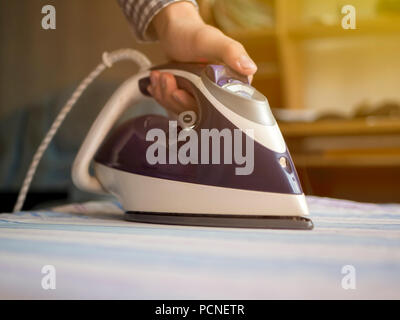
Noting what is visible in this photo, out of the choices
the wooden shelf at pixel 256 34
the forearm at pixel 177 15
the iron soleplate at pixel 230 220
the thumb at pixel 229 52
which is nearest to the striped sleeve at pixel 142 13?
the forearm at pixel 177 15

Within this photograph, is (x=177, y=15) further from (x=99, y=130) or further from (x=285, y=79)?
(x=285, y=79)

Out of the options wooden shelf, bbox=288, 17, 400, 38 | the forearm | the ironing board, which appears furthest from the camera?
wooden shelf, bbox=288, 17, 400, 38

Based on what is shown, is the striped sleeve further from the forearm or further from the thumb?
the thumb

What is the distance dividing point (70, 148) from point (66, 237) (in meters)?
1.40

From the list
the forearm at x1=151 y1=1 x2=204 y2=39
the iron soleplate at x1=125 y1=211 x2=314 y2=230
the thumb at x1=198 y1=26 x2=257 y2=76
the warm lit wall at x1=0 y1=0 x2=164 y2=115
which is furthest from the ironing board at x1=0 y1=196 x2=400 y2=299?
the warm lit wall at x1=0 y1=0 x2=164 y2=115

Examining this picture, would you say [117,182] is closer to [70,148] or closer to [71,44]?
[70,148]

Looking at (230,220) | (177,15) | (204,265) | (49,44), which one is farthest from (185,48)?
(49,44)

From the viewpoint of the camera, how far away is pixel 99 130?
2.58 ft

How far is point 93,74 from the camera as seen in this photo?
841mm

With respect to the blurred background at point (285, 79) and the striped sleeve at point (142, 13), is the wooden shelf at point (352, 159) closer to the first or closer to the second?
the blurred background at point (285, 79)

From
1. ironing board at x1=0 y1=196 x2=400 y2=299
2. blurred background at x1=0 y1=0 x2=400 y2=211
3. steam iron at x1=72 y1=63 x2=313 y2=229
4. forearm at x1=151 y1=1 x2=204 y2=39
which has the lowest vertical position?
ironing board at x1=0 y1=196 x2=400 y2=299

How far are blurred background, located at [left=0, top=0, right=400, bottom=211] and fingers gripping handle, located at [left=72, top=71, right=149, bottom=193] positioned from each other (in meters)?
1.08

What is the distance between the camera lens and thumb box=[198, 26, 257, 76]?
2.21 ft

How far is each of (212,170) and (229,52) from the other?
0.49 ft
